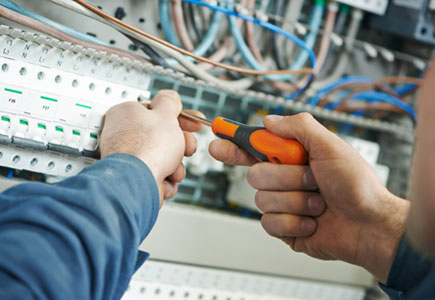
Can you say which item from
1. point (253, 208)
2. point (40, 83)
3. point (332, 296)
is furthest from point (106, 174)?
point (332, 296)

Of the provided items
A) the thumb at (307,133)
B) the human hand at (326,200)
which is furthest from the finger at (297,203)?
the thumb at (307,133)

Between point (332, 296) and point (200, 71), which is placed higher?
point (200, 71)

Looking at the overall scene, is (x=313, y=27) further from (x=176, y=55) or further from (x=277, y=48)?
(x=176, y=55)

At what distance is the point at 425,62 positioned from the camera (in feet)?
4.94

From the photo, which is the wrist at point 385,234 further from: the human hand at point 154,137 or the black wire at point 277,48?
the black wire at point 277,48

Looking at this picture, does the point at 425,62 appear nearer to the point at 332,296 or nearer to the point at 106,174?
the point at 332,296

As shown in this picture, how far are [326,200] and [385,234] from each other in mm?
142

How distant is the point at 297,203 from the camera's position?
0.91m

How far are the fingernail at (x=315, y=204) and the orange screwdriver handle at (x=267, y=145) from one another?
9cm

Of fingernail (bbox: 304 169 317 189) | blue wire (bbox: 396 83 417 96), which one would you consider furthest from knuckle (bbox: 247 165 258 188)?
blue wire (bbox: 396 83 417 96)

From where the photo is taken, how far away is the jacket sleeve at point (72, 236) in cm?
53

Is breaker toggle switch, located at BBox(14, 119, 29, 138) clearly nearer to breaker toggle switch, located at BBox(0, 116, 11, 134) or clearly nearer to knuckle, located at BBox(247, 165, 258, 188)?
breaker toggle switch, located at BBox(0, 116, 11, 134)

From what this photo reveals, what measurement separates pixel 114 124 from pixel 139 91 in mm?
159

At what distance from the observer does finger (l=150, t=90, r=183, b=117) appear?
93 cm
